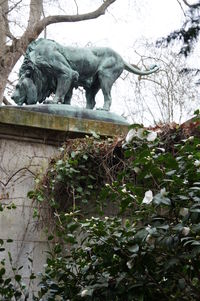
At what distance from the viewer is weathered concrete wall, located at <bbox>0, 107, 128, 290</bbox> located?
15.1 feet

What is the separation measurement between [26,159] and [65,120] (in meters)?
0.50

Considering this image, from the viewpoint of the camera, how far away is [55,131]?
487cm

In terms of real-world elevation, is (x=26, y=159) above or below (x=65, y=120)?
below

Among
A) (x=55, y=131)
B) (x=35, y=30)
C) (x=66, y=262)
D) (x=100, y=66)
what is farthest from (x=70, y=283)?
(x=35, y=30)

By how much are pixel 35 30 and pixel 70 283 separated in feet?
32.7

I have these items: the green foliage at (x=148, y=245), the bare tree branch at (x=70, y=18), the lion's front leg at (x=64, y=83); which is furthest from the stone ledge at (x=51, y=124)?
the bare tree branch at (x=70, y=18)

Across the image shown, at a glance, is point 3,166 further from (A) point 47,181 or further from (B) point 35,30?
(B) point 35,30

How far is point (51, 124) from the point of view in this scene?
4832 mm

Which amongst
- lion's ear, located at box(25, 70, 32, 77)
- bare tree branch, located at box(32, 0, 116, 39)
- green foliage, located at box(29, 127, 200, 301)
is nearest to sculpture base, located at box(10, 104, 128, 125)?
lion's ear, located at box(25, 70, 32, 77)

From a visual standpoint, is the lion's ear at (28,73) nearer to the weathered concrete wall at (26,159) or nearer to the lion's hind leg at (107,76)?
the weathered concrete wall at (26,159)

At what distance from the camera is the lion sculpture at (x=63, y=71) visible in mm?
5211

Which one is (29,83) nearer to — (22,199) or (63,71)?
(63,71)

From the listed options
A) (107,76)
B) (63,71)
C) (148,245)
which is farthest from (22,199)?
(148,245)

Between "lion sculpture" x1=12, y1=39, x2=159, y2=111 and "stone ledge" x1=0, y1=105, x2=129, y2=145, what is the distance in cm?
26
